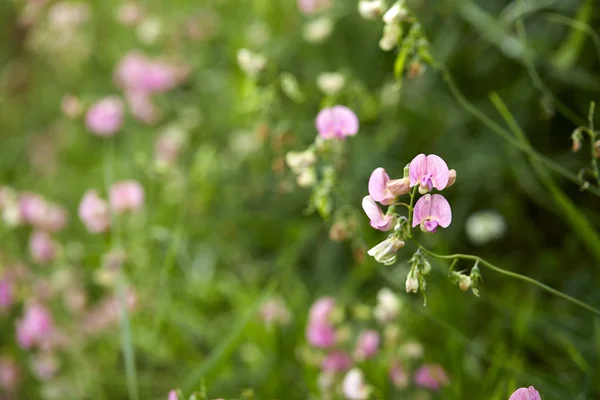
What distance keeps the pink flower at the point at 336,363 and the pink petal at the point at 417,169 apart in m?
0.49

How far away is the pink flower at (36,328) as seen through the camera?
4.18ft

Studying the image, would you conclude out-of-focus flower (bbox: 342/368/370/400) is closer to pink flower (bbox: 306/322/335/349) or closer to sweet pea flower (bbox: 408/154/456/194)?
pink flower (bbox: 306/322/335/349)

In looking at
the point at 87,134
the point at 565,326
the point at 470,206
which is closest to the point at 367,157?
the point at 470,206

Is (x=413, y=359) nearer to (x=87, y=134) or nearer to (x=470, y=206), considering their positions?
(x=470, y=206)

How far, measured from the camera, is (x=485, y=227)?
1.26 m

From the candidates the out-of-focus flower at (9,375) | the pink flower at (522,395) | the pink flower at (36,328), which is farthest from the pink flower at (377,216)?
the out-of-focus flower at (9,375)

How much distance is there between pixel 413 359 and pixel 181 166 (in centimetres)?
83

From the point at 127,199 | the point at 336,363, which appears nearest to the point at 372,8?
the point at 336,363

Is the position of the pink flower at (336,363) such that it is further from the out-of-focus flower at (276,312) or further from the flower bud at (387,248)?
the flower bud at (387,248)

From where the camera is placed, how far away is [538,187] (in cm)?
118

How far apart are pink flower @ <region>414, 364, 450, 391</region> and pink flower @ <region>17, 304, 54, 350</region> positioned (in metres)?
0.72

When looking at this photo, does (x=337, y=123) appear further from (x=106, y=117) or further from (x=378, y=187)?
(x=106, y=117)

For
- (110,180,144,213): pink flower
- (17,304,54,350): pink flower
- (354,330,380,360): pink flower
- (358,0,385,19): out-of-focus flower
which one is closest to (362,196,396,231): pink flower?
(358,0,385,19): out-of-focus flower

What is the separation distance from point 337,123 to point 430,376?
430 millimetres
